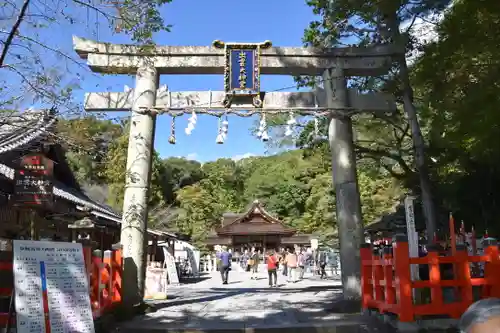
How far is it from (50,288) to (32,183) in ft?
12.3

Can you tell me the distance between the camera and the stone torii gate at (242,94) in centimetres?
1103

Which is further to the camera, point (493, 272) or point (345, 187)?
point (345, 187)

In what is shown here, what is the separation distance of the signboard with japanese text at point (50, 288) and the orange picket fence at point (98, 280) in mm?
734

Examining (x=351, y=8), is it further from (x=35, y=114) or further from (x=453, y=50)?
(x=35, y=114)

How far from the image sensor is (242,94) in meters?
11.6

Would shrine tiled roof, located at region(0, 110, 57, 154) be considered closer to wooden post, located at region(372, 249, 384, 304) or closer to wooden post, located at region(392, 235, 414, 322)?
wooden post, located at region(392, 235, 414, 322)

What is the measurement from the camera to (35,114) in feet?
23.1

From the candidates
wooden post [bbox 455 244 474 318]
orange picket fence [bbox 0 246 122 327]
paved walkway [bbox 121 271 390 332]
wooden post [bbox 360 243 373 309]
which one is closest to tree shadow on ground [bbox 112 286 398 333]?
paved walkway [bbox 121 271 390 332]

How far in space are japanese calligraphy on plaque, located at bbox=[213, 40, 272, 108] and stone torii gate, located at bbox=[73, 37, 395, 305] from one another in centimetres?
2

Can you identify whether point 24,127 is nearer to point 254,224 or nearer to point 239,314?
point 239,314

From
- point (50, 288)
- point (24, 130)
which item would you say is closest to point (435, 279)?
point (50, 288)

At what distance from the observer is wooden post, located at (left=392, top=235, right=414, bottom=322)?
7.12 m

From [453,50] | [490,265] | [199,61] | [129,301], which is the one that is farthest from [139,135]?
[490,265]

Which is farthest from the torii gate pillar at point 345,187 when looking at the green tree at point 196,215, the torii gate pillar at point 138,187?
the green tree at point 196,215
